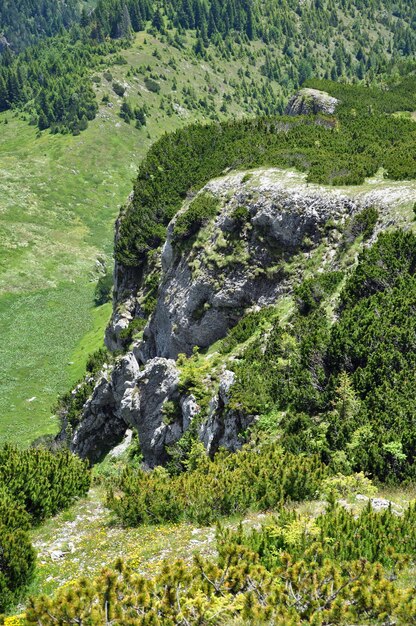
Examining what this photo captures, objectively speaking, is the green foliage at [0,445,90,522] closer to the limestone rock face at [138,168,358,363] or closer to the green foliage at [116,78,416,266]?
the limestone rock face at [138,168,358,363]

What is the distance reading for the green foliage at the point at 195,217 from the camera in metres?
39.2

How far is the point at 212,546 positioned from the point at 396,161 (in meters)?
31.6

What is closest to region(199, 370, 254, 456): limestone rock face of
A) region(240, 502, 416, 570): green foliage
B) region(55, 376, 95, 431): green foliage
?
region(240, 502, 416, 570): green foliage

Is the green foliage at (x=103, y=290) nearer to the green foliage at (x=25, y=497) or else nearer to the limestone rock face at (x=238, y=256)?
the limestone rock face at (x=238, y=256)

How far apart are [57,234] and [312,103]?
76199mm

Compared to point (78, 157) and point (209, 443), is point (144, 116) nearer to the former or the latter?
point (78, 157)

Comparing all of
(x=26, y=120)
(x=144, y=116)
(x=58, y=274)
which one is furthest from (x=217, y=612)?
(x=26, y=120)

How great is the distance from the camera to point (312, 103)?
7094cm

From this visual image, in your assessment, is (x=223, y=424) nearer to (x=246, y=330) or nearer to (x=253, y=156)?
(x=246, y=330)

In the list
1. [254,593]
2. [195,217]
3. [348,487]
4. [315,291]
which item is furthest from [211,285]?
[254,593]

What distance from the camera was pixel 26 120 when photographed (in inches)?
7328

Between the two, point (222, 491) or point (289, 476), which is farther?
point (222, 491)

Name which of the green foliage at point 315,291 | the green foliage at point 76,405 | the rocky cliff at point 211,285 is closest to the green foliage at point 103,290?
the green foliage at point 76,405

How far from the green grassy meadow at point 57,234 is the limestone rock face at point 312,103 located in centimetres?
4413
